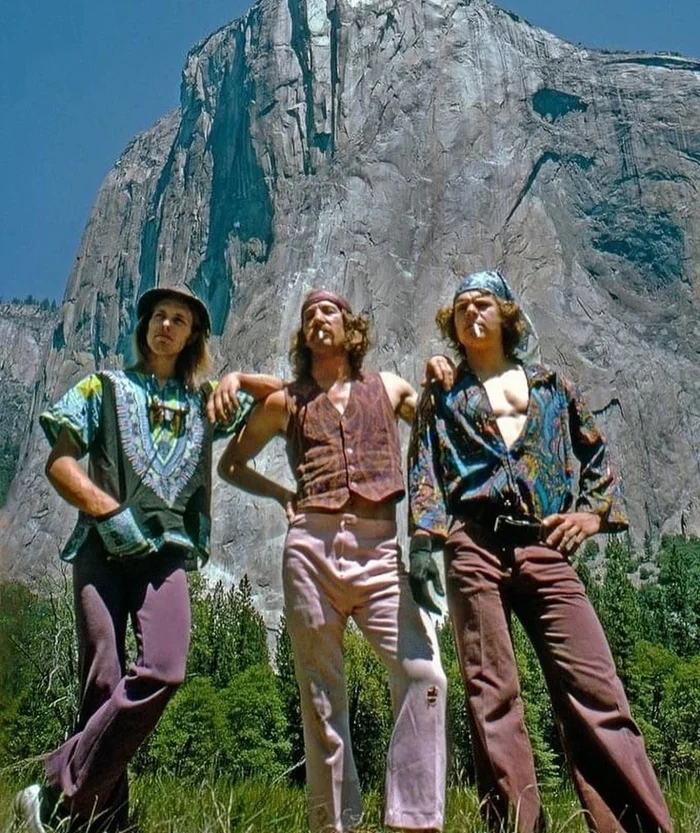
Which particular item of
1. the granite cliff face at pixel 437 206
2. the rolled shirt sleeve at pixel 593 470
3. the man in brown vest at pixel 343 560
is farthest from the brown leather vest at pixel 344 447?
the granite cliff face at pixel 437 206

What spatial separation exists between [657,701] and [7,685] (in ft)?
151

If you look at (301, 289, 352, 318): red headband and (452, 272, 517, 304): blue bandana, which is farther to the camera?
(301, 289, 352, 318): red headband

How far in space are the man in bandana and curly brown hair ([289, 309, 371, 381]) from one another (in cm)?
36

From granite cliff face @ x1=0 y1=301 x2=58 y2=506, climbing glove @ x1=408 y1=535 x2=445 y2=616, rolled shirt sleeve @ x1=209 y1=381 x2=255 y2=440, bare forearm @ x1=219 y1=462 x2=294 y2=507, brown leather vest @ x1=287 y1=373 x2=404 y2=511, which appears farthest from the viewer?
granite cliff face @ x1=0 y1=301 x2=58 y2=506

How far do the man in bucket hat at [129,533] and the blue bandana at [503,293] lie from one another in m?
1.03

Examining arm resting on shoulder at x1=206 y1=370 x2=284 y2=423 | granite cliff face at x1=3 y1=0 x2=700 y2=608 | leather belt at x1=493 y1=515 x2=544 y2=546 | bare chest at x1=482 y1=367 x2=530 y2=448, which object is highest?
granite cliff face at x1=3 y1=0 x2=700 y2=608

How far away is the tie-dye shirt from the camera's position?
4.06 m

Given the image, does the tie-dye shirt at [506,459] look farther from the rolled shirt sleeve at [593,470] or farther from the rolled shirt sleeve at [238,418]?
the rolled shirt sleeve at [238,418]

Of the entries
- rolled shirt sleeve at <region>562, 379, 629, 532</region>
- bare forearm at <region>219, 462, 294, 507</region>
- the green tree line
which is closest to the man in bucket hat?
bare forearm at <region>219, 462, 294, 507</region>

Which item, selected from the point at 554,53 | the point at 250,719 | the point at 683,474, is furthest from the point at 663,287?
the point at 250,719

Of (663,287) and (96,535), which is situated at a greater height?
(663,287)

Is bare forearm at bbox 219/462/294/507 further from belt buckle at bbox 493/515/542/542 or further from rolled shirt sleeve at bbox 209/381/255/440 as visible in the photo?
belt buckle at bbox 493/515/542/542

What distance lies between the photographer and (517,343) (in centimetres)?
454

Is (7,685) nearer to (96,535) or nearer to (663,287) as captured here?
(96,535)
